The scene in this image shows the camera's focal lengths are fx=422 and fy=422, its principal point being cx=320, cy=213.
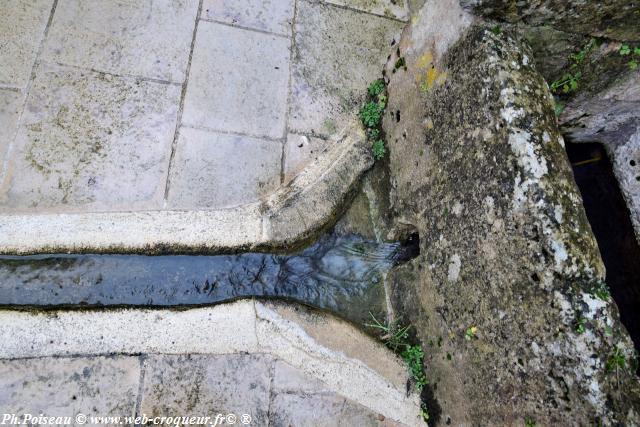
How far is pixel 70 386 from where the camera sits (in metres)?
2.14

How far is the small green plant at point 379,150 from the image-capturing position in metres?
2.80

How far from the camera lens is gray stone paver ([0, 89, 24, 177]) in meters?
2.46

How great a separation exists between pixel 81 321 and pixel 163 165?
3.21 feet

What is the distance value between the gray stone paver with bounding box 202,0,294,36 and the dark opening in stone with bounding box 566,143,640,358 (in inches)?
85.8

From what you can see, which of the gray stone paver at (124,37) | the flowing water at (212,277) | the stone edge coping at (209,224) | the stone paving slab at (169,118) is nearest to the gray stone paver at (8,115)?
the stone paving slab at (169,118)

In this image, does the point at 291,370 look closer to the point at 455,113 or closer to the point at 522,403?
the point at 522,403

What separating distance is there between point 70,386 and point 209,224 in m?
1.07

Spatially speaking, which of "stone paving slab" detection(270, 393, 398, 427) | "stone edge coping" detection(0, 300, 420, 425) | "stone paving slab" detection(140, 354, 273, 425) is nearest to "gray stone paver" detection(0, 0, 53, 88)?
"stone edge coping" detection(0, 300, 420, 425)

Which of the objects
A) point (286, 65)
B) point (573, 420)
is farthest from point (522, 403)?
point (286, 65)

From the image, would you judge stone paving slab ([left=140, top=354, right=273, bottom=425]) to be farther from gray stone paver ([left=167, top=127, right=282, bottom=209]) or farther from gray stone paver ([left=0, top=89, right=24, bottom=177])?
gray stone paver ([left=0, top=89, right=24, bottom=177])

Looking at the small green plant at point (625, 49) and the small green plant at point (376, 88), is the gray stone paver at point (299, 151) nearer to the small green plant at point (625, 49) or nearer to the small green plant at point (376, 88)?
the small green plant at point (376, 88)

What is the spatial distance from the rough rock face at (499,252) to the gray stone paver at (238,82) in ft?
3.09

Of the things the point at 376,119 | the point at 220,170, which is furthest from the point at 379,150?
the point at 220,170

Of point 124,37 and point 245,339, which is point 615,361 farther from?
point 124,37
